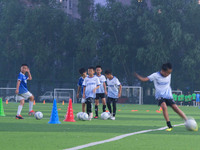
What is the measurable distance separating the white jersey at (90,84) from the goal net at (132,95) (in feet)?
117

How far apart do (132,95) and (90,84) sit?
36.4 meters

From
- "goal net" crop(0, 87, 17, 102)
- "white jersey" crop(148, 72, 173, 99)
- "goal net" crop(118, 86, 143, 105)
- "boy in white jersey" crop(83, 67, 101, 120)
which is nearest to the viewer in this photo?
"white jersey" crop(148, 72, 173, 99)

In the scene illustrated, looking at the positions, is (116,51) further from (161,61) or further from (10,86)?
(10,86)

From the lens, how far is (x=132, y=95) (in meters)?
55.4

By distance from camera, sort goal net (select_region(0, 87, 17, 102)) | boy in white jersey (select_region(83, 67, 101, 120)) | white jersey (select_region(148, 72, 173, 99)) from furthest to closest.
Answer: goal net (select_region(0, 87, 17, 102)), boy in white jersey (select_region(83, 67, 101, 120)), white jersey (select_region(148, 72, 173, 99))

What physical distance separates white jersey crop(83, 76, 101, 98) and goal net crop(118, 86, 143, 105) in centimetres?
3570

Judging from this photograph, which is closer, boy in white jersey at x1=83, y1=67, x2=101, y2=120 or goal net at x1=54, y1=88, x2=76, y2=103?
boy in white jersey at x1=83, y1=67, x2=101, y2=120

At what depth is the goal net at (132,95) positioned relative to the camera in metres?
55.1

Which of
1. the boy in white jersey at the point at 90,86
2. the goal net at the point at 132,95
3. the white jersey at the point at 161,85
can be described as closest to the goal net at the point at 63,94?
the goal net at the point at 132,95

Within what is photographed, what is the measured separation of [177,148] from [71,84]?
1929 inches

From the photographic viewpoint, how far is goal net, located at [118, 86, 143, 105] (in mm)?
55062

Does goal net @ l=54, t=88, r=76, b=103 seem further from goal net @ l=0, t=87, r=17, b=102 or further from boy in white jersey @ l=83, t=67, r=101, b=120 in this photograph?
boy in white jersey @ l=83, t=67, r=101, b=120

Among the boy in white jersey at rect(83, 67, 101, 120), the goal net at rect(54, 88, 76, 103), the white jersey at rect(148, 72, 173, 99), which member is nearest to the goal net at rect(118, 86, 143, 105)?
the goal net at rect(54, 88, 76, 103)

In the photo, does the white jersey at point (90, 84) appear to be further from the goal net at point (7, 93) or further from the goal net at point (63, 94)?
the goal net at point (7, 93)
